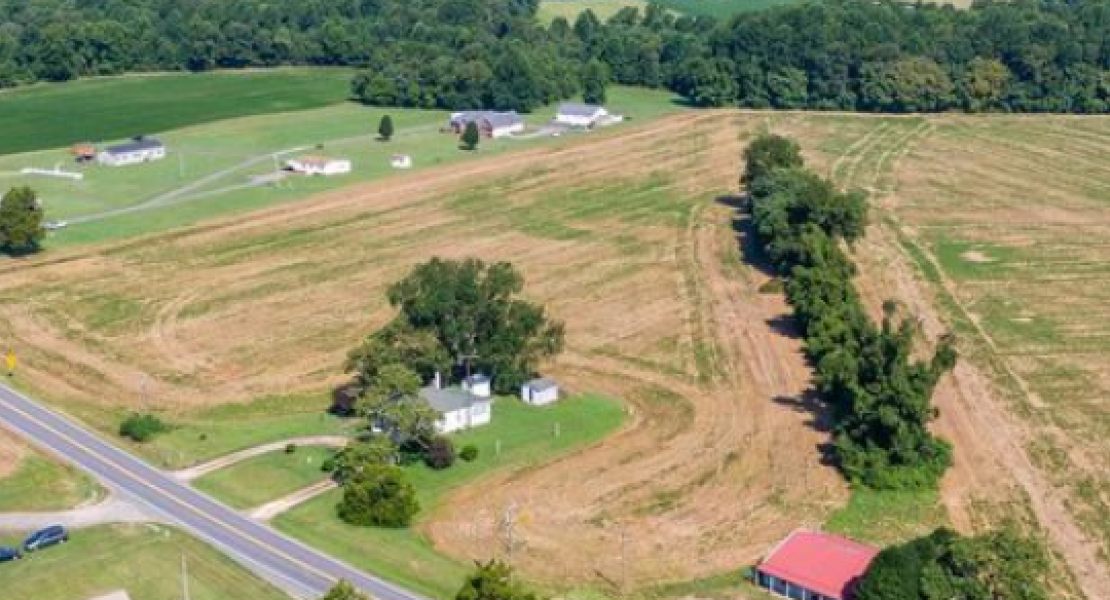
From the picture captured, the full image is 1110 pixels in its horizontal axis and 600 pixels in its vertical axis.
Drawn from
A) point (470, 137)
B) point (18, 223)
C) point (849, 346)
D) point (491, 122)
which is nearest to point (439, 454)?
point (849, 346)

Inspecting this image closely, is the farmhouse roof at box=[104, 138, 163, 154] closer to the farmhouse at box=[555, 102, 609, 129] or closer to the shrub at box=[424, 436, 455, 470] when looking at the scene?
the farmhouse at box=[555, 102, 609, 129]

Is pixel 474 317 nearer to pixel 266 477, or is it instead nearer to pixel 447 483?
pixel 447 483

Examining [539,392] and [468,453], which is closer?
Result: [468,453]

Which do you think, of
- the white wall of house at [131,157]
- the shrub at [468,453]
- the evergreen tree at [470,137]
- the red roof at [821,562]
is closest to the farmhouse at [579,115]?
the evergreen tree at [470,137]

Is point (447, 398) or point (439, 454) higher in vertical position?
point (447, 398)

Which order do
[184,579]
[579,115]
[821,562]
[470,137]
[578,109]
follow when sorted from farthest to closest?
[578,109], [579,115], [470,137], [821,562], [184,579]

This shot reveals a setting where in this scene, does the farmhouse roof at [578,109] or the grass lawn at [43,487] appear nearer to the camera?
the grass lawn at [43,487]

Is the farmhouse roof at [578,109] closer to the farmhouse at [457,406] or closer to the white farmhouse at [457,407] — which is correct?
the farmhouse at [457,406]
